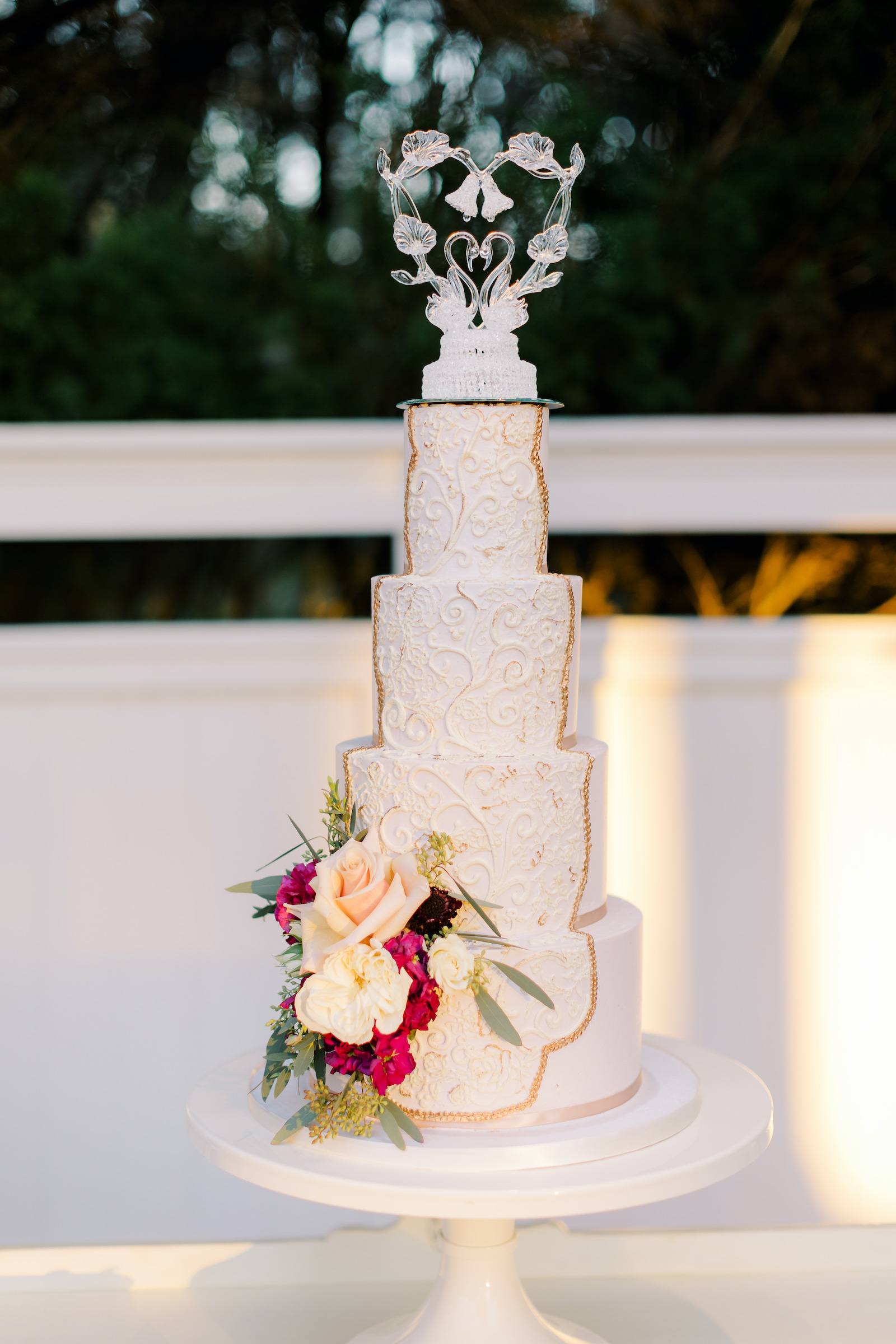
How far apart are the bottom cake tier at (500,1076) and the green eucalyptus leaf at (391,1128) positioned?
83mm

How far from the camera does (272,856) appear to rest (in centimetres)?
223

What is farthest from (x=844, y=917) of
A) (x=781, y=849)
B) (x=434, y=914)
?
(x=434, y=914)

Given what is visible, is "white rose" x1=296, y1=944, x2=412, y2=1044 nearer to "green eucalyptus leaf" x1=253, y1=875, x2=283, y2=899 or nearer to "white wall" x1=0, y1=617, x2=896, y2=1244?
"green eucalyptus leaf" x1=253, y1=875, x2=283, y2=899

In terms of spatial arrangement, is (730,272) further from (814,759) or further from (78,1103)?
(78,1103)

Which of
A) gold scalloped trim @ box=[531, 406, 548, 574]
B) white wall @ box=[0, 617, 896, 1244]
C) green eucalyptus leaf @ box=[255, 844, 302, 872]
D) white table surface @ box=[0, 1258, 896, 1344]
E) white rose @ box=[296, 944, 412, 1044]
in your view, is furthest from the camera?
white wall @ box=[0, 617, 896, 1244]

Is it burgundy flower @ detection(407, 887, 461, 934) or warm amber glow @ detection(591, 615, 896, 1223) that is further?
warm amber glow @ detection(591, 615, 896, 1223)

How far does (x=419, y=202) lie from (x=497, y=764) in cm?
304

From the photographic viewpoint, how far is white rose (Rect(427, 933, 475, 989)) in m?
1.24

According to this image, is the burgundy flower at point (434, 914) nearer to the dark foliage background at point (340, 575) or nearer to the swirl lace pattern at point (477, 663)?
the swirl lace pattern at point (477, 663)

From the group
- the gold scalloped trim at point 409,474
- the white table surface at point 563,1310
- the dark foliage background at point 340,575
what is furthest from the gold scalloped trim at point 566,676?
the dark foliage background at point 340,575

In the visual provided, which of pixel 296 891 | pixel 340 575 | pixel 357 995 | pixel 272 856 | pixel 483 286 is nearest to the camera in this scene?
pixel 357 995

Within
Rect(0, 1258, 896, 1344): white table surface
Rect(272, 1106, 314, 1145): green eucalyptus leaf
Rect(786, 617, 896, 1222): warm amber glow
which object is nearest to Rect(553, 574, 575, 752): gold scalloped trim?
Rect(272, 1106, 314, 1145): green eucalyptus leaf

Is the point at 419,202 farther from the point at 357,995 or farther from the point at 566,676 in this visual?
the point at 357,995

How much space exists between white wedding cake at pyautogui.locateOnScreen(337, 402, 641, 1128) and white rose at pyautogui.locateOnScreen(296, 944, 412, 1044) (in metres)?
0.16
